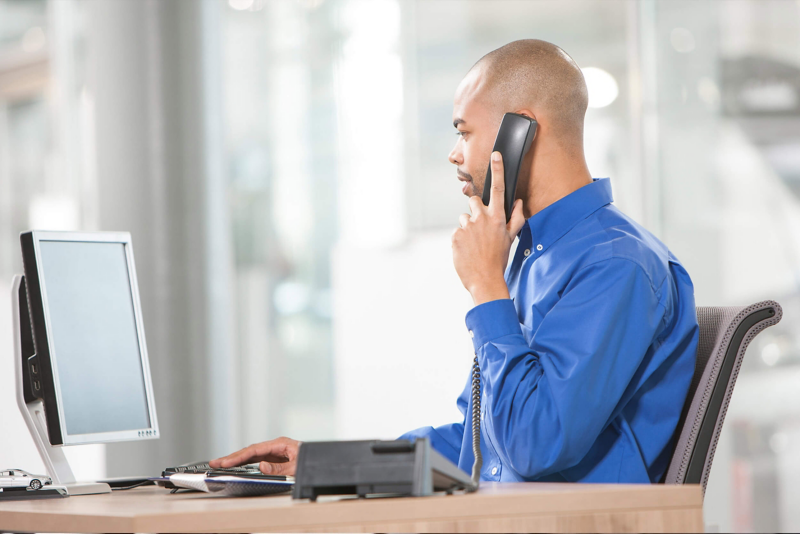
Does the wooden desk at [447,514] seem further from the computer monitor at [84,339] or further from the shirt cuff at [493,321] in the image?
the computer monitor at [84,339]

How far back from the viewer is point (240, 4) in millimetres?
3553

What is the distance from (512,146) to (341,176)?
1.91m

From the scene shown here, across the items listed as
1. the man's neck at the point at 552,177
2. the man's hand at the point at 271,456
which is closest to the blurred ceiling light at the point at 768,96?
the man's neck at the point at 552,177

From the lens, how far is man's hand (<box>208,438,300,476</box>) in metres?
1.33

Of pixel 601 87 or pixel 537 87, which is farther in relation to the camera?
pixel 601 87

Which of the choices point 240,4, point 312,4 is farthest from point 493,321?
point 240,4

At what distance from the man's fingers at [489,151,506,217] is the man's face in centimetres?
6

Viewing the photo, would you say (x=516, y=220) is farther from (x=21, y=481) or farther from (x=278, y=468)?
(x=21, y=481)

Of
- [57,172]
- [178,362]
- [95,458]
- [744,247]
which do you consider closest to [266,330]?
[178,362]

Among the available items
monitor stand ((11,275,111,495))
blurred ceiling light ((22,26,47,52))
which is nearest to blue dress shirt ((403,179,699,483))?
monitor stand ((11,275,111,495))

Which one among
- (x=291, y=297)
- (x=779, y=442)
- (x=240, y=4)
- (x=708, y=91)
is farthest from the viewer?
(x=240, y=4)

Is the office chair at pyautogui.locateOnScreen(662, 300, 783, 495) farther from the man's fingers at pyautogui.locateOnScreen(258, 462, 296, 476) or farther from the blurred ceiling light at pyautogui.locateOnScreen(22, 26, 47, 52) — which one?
the blurred ceiling light at pyautogui.locateOnScreen(22, 26, 47, 52)

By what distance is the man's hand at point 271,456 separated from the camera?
1.33m

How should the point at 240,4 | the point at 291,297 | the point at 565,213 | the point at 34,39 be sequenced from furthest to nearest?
the point at 34,39 < the point at 240,4 < the point at 291,297 < the point at 565,213
